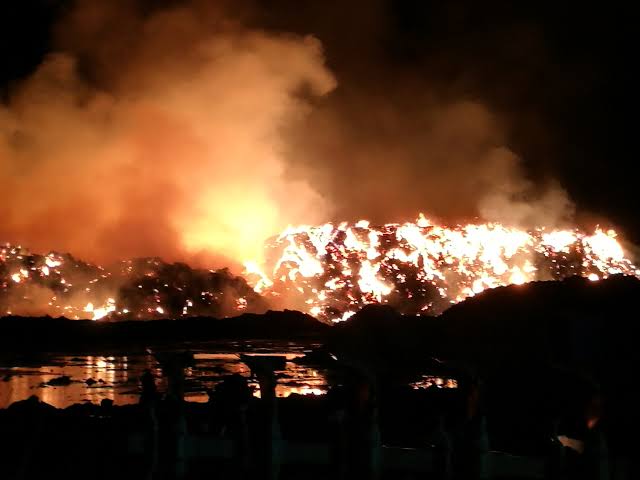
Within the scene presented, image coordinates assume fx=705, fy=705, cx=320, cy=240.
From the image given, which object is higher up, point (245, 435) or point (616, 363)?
point (616, 363)

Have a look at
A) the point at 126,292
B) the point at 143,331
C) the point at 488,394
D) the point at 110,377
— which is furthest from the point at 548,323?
the point at 126,292

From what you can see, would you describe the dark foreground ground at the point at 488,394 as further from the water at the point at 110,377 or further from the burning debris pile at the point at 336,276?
the burning debris pile at the point at 336,276

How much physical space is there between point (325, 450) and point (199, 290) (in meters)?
172

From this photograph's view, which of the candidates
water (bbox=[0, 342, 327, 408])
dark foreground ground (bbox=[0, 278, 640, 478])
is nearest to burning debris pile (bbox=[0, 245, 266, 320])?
water (bbox=[0, 342, 327, 408])

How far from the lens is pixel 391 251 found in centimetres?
14288

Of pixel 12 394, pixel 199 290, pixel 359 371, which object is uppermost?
pixel 199 290

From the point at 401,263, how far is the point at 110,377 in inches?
4580

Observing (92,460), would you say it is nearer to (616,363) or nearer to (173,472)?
(173,472)

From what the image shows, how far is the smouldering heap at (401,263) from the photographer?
106750 millimetres

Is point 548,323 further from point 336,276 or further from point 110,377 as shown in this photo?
point 336,276

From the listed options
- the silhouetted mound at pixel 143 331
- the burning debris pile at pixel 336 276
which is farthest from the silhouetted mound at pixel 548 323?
the burning debris pile at pixel 336 276

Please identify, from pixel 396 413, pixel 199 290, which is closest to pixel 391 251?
pixel 199 290

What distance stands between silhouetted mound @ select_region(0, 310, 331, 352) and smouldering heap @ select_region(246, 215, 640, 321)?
148ft

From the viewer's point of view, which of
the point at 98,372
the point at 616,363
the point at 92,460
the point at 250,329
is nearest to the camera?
the point at 616,363
